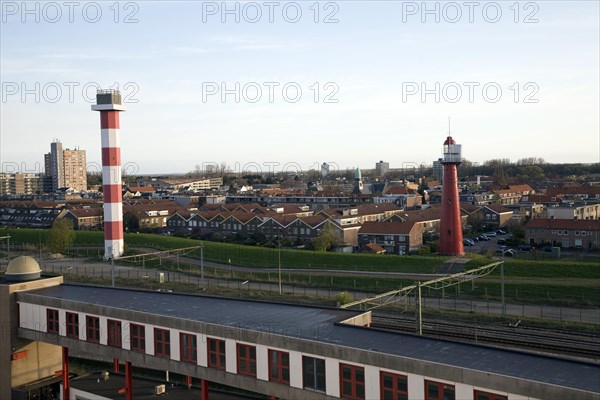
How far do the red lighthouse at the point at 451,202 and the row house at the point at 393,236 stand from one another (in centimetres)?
648

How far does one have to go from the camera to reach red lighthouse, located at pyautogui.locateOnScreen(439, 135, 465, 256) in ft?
143

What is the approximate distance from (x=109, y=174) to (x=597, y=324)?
3273 cm

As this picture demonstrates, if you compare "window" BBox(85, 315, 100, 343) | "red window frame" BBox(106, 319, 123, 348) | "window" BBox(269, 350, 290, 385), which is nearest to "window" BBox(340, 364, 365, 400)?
"window" BBox(269, 350, 290, 385)

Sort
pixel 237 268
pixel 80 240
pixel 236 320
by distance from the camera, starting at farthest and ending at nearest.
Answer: pixel 80 240 → pixel 237 268 → pixel 236 320

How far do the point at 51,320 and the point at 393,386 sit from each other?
38.8ft

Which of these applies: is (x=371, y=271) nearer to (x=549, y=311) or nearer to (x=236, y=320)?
(x=549, y=311)

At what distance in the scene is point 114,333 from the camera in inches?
692

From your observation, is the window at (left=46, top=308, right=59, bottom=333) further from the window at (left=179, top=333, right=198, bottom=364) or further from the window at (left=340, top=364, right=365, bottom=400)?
the window at (left=340, top=364, right=365, bottom=400)

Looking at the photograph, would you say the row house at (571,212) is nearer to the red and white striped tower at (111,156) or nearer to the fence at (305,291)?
the fence at (305,291)

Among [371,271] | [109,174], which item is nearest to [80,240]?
[109,174]

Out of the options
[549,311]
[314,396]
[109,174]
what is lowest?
[549,311]

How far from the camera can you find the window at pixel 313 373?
13.6 m

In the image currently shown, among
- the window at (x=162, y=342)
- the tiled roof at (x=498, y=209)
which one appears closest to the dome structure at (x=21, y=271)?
the window at (x=162, y=342)

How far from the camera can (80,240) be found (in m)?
63.5
